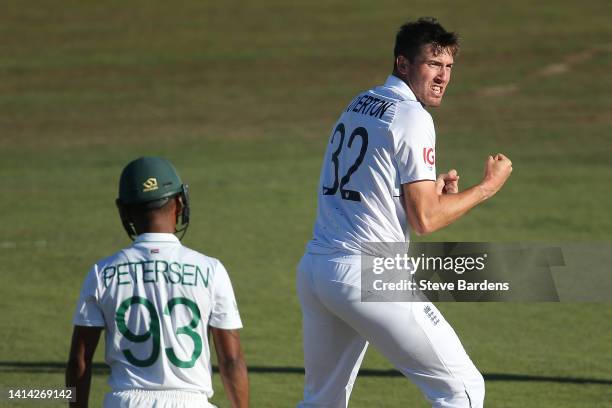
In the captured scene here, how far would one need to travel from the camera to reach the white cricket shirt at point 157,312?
4.93 metres

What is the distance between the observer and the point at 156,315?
492 cm

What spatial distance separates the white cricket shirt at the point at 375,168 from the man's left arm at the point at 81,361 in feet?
5.38

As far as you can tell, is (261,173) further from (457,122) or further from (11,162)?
(457,122)

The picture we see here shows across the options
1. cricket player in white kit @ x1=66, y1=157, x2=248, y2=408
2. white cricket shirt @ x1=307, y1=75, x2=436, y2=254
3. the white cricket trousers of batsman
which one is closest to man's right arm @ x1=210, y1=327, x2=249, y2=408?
cricket player in white kit @ x1=66, y1=157, x2=248, y2=408

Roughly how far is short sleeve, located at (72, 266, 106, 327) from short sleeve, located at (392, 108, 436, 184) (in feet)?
5.80

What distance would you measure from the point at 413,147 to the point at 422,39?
0.61m

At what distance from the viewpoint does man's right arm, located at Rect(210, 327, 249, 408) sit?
5016 mm

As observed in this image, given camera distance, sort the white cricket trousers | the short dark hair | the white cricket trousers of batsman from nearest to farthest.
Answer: the white cricket trousers, the white cricket trousers of batsman, the short dark hair

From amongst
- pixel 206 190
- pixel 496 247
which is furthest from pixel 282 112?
pixel 496 247

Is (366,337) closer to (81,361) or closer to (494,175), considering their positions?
(494,175)

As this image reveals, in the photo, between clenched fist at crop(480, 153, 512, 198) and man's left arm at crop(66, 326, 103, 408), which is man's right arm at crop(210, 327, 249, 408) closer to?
man's left arm at crop(66, 326, 103, 408)

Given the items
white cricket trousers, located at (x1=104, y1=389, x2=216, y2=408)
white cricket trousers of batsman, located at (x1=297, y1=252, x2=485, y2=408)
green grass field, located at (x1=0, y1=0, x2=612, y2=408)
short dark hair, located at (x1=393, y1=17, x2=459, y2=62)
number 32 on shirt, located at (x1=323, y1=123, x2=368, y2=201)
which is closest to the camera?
white cricket trousers, located at (x1=104, y1=389, x2=216, y2=408)

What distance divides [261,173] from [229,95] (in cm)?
984

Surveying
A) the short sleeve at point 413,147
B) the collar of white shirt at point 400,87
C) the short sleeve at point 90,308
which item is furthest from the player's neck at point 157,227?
the collar of white shirt at point 400,87
